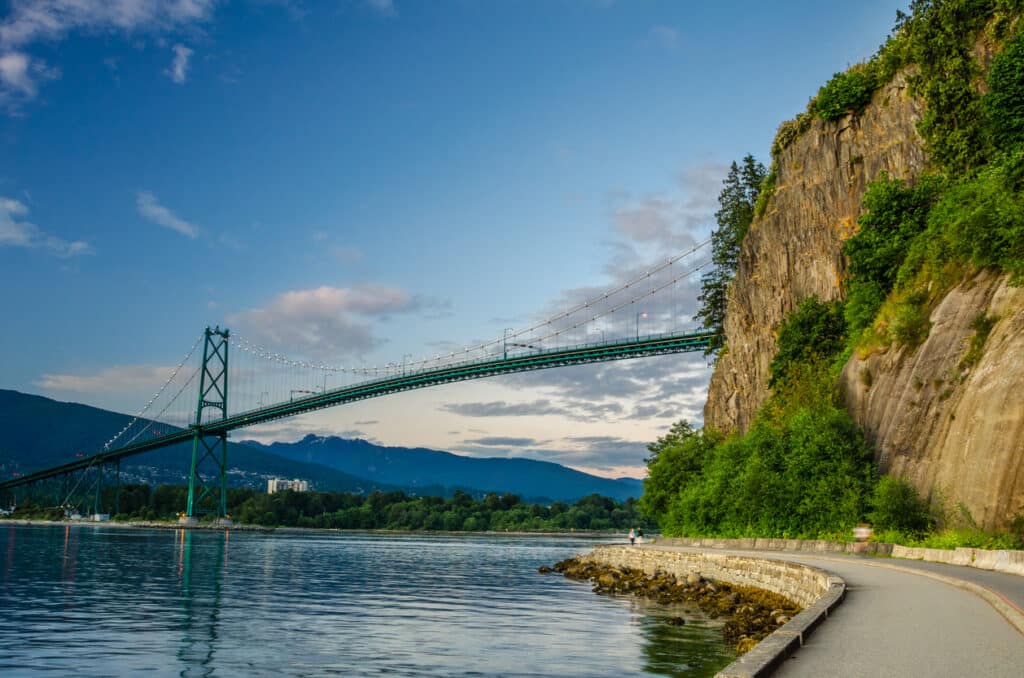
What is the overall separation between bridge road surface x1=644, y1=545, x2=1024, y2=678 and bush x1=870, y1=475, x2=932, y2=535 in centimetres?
1255

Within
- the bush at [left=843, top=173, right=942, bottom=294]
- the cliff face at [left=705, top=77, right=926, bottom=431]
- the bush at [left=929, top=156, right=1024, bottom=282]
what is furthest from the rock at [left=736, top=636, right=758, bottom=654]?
the cliff face at [left=705, top=77, right=926, bottom=431]

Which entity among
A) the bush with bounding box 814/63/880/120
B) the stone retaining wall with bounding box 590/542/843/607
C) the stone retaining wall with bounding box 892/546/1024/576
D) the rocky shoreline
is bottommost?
the rocky shoreline

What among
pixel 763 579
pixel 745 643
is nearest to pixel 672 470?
pixel 763 579

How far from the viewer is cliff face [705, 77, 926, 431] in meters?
45.8

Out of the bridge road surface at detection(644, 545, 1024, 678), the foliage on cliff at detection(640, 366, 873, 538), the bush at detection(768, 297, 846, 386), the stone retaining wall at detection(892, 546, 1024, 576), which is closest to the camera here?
the bridge road surface at detection(644, 545, 1024, 678)

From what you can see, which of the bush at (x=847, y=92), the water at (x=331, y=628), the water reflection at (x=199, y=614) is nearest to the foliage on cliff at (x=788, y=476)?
the water at (x=331, y=628)

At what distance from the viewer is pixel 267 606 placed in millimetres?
28656

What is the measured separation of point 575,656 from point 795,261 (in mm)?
38044

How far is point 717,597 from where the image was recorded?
2748 cm

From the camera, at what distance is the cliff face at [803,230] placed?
4578 centimetres

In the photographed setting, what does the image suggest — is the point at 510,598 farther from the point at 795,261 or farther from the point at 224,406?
the point at 224,406

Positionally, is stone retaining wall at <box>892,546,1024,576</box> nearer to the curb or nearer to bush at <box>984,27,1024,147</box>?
the curb

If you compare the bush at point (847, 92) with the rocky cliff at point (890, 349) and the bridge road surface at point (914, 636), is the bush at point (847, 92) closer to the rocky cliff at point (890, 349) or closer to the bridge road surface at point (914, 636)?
the rocky cliff at point (890, 349)

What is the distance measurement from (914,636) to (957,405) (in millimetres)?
20578
